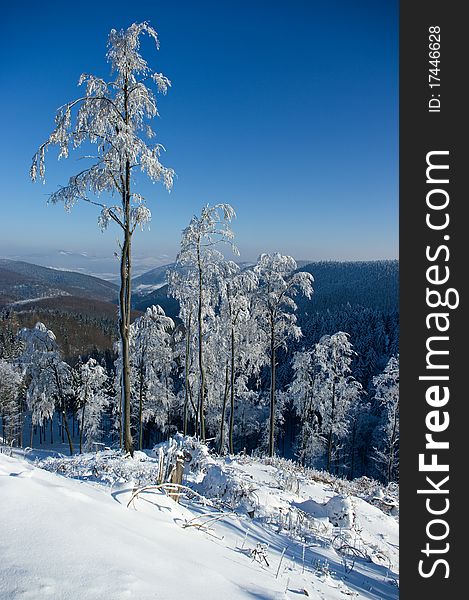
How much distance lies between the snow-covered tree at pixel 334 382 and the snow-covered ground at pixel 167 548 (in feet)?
56.8

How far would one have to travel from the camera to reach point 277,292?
1473 cm

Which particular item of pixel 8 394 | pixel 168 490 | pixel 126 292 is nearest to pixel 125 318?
pixel 126 292

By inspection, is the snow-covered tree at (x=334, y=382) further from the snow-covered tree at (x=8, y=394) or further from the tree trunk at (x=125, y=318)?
the snow-covered tree at (x=8, y=394)

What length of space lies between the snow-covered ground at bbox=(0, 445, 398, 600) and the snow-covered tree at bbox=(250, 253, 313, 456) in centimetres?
954

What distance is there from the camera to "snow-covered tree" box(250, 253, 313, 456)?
14.1m

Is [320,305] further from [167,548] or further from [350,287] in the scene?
[167,548]

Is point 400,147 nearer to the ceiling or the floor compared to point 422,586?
nearer to the ceiling

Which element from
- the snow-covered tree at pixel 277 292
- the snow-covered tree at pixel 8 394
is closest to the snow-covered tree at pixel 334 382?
the snow-covered tree at pixel 277 292

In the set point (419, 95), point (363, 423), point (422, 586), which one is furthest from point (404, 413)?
point (363, 423)

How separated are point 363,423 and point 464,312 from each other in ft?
170

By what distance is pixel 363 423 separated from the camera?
49.3m

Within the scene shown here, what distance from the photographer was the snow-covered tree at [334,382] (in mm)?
22172

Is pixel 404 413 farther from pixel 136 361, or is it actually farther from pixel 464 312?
pixel 136 361

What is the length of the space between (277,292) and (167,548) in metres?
12.9
